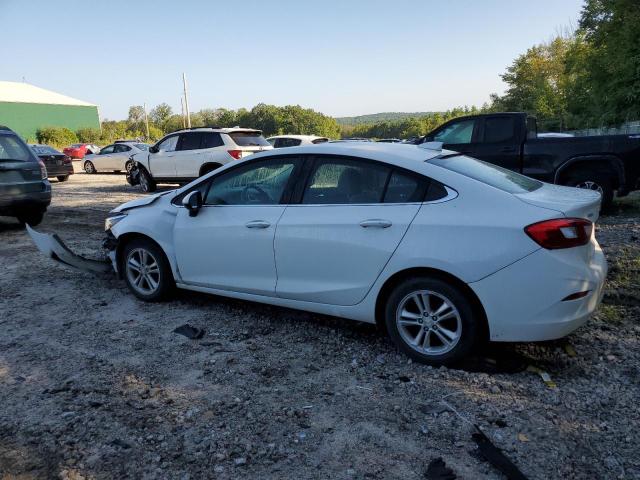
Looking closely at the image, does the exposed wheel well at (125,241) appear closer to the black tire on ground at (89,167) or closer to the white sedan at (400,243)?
the white sedan at (400,243)

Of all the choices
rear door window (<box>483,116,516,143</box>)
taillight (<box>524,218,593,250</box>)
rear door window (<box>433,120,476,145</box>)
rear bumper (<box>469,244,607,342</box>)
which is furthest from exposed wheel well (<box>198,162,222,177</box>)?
taillight (<box>524,218,593,250</box>)

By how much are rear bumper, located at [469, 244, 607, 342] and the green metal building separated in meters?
68.1

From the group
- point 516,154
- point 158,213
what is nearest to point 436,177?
point 158,213

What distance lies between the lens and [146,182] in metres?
15.3

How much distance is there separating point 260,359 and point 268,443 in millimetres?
1077

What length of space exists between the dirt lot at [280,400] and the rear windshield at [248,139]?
9.47 metres

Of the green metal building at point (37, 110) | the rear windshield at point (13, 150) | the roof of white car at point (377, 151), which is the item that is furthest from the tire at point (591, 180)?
the green metal building at point (37, 110)

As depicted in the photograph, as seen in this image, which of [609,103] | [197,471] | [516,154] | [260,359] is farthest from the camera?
[609,103]

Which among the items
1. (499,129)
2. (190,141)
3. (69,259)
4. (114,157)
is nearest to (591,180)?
(499,129)

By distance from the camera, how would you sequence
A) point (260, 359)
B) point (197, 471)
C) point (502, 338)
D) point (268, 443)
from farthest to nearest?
point (260, 359) → point (502, 338) → point (268, 443) → point (197, 471)

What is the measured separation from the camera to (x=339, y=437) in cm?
278

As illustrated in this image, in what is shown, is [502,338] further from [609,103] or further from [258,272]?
[609,103]

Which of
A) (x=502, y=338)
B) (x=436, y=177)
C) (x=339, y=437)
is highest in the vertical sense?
(x=436, y=177)

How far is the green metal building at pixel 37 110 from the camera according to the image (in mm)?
62062
